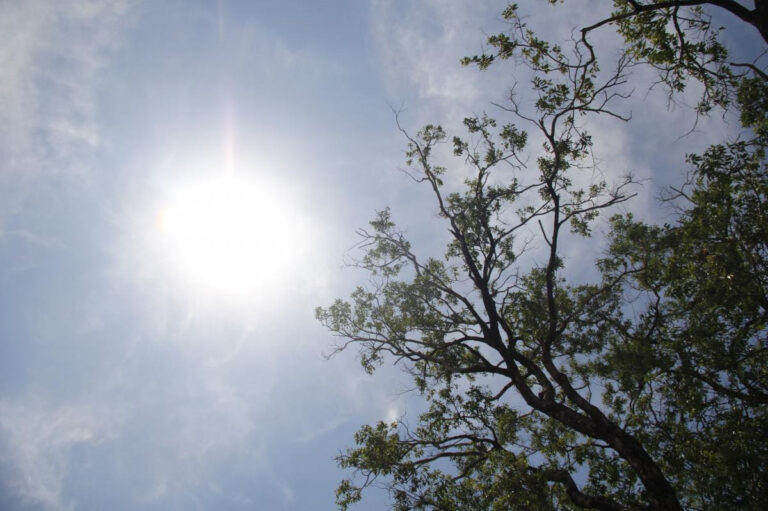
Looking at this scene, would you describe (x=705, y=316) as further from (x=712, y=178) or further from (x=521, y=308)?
(x=521, y=308)

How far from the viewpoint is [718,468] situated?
7.66m

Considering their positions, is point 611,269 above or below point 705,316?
above

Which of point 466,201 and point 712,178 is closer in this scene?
Result: point 712,178

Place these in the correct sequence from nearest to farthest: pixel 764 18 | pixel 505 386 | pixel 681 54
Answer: pixel 764 18
pixel 681 54
pixel 505 386

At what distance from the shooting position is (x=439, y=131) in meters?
13.5

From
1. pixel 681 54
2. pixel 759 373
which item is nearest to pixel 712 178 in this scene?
pixel 681 54

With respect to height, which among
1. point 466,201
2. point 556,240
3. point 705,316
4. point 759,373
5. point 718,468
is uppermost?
point 466,201

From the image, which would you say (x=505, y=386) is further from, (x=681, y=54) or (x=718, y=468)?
(x=681, y=54)

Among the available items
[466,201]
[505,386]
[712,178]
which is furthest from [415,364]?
[712,178]

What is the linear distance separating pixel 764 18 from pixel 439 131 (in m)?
9.00

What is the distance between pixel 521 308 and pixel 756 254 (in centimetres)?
630

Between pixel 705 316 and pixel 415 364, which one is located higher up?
pixel 415 364

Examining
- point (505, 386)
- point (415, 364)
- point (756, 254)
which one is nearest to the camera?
point (756, 254)

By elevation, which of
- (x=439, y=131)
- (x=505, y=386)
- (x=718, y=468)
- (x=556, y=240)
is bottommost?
(x=718, y=468)
